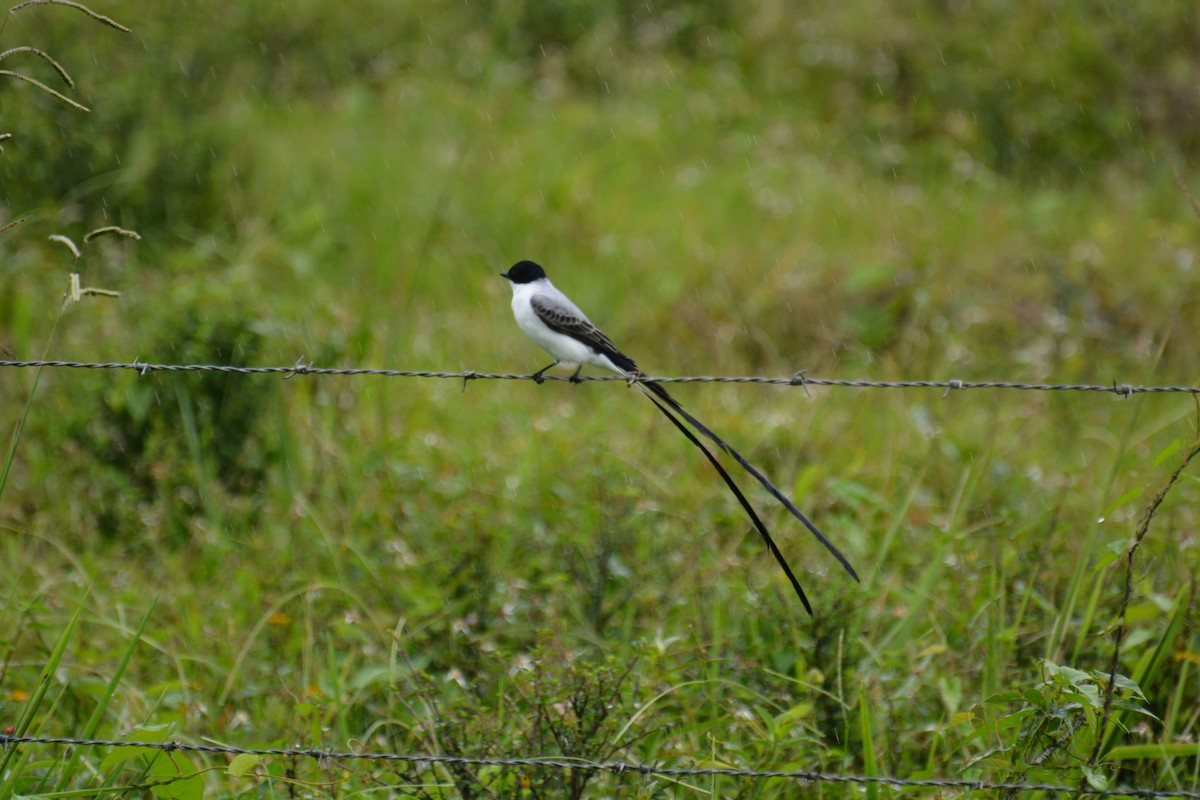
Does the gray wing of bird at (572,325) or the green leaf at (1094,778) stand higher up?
the gray wing of bird at (572,325)

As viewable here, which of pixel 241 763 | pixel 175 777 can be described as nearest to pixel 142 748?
pixel 175 777

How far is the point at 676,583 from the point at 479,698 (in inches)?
37.0

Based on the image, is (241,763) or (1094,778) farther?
(241,763)

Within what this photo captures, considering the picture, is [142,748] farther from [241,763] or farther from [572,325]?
[572,325]

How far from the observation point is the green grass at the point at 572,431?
3.22 meters

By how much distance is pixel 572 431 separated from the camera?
542 centimetres

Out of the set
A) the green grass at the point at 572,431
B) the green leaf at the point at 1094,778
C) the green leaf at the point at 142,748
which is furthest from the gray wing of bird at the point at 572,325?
the green leaf at the point at 1094,778

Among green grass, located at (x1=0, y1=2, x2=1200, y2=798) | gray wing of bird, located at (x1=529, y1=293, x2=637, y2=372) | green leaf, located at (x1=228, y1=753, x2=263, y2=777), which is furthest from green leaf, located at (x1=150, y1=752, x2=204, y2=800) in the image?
gray wing of bird, located at (x1=529, y1=293, x2=637, y2=372)

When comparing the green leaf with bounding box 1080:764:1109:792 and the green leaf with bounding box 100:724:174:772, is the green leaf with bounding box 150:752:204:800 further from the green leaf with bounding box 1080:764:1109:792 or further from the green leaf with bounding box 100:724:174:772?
the green leaf with bounding box 1080:764:1109:792

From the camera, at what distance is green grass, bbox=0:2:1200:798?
10.6ft

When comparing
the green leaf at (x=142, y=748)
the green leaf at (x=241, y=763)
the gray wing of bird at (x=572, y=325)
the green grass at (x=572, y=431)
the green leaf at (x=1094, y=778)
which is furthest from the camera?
the gray wing of bird at (x=572, y=325)

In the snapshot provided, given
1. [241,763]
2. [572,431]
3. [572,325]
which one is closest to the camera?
[241,763]

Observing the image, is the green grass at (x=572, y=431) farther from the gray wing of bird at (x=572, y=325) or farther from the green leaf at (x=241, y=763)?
the gray wing of bird at (x=572, y=325)

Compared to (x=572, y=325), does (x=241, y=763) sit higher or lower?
lower
